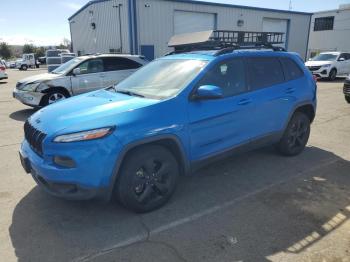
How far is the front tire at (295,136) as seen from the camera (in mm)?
5402

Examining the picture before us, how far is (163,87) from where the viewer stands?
405cm

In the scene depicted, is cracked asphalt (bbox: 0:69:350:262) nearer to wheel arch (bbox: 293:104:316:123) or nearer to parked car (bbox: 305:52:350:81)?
wheel arch (bbox: 293:104:316:123)

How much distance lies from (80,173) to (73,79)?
22.3 ft

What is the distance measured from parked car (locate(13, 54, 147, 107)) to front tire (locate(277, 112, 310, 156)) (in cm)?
605

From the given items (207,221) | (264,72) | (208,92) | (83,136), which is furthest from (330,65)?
(83,136)

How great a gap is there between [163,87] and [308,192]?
7.55 ft

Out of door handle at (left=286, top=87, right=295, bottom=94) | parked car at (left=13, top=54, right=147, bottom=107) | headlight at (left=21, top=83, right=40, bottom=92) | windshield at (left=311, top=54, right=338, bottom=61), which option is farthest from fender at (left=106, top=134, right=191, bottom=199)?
windshield at (left=311, top=54, right=338, bottom=61)

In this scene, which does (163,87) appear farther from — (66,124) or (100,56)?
(100,56)

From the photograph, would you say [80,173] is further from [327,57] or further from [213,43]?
[327,57]

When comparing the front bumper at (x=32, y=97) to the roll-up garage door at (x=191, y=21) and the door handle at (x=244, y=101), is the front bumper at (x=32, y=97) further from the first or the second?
the roll-up garage door at (x=191, y=21)

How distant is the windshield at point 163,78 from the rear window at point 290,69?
1.76 meters

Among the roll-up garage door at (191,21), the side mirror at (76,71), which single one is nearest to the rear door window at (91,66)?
the side mirror at (76,71)

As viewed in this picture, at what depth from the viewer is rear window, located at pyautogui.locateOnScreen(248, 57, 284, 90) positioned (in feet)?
15.2

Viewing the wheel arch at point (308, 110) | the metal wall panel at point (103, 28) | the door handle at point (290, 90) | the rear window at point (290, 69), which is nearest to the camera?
the door handle at point (290, 90)
